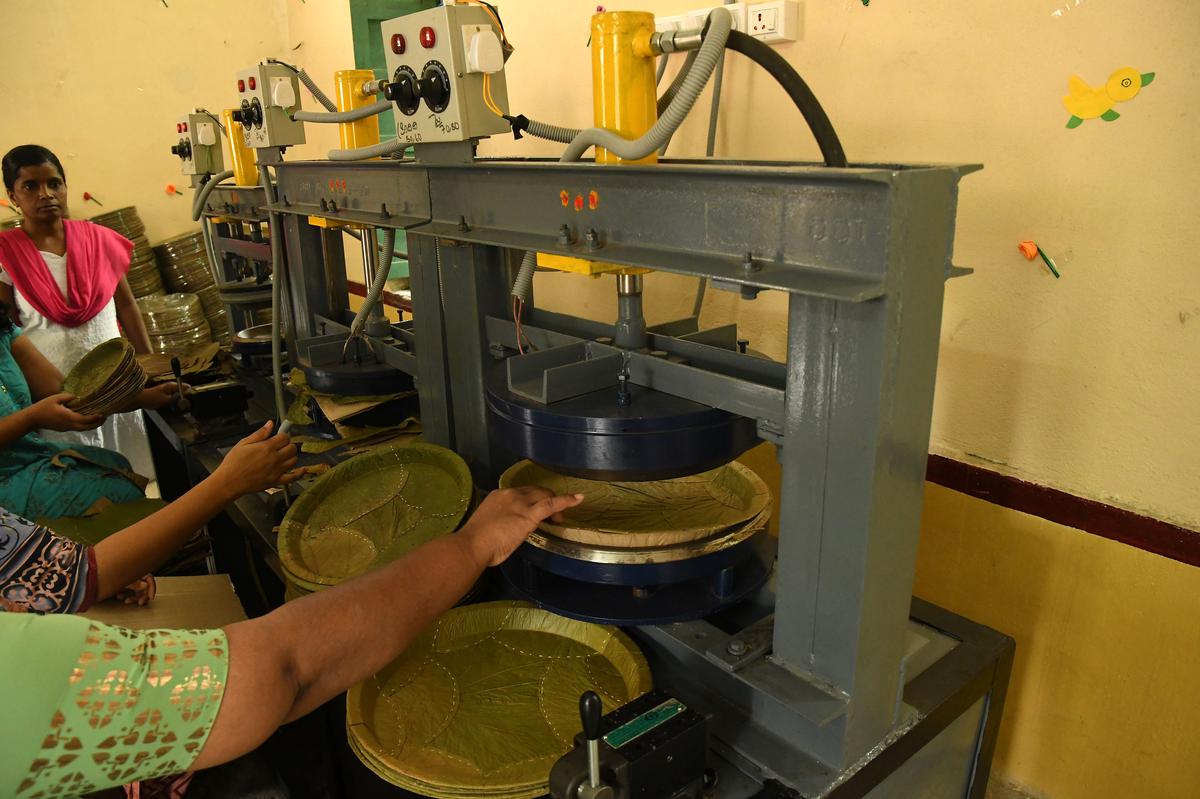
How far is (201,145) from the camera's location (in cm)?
282

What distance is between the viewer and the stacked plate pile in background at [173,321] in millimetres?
4355

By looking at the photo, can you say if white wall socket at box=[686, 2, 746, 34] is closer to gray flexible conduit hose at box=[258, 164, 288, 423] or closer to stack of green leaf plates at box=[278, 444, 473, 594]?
gray flexible conduit hose at box=[258, 164, 288, 423]

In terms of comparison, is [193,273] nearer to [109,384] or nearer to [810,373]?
[109,384]

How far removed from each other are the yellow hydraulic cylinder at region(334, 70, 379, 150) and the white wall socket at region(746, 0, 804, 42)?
0.97 meters

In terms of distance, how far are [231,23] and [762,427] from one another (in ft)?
16.2


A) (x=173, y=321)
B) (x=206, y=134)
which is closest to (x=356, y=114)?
(x=206, y=134)

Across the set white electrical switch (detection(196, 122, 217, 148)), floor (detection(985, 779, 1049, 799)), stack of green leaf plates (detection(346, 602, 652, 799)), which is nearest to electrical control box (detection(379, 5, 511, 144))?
stack of green leaf plates (detection(346, 602, 652, 799))

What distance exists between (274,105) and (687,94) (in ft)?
5.09

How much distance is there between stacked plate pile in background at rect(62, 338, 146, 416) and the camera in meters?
2.03

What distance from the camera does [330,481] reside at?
1.57 m

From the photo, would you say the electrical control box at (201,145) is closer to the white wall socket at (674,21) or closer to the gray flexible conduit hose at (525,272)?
the white wall socket at (674,21)

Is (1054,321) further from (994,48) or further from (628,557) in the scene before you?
(628,557)

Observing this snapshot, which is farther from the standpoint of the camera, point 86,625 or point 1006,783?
point 1006,783

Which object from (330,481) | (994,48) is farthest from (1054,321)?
(330,481)
